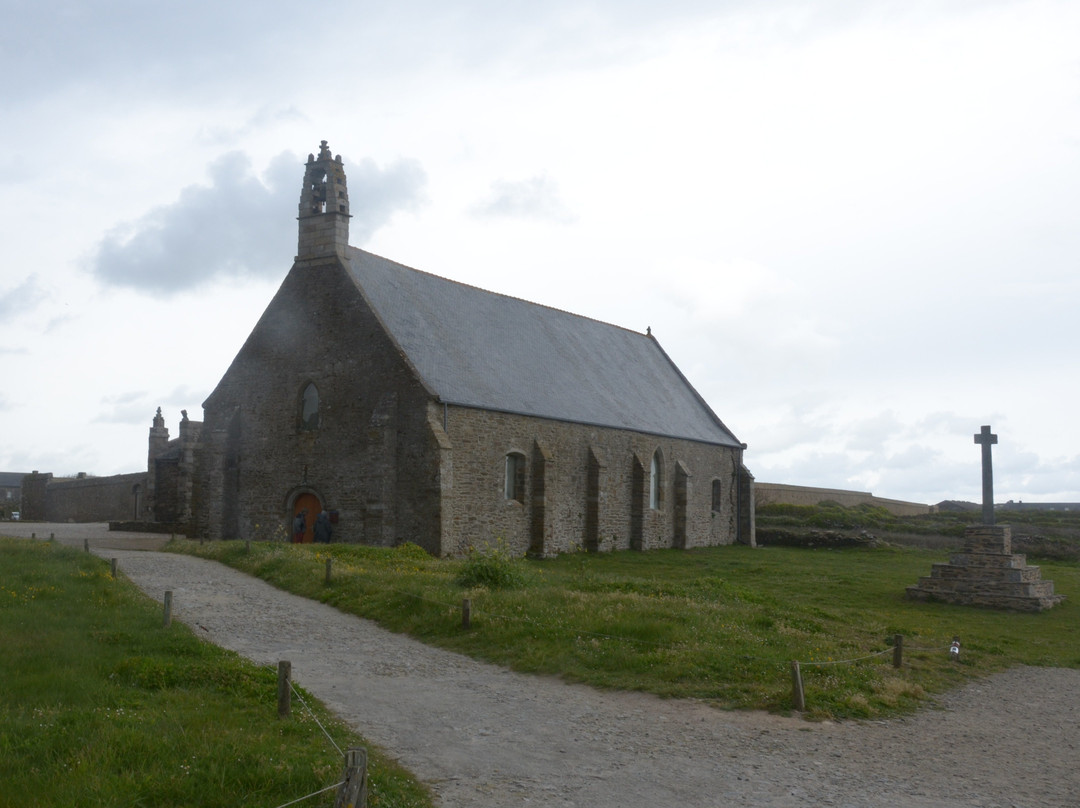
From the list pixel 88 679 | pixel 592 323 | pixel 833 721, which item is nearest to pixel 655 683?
pixel 833 721

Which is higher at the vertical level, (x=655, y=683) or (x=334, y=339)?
(x=334, y=339)

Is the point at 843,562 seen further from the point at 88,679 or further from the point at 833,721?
the point at 88,679

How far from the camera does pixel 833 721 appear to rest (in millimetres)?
11195

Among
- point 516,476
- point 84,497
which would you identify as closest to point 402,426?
point 516,476

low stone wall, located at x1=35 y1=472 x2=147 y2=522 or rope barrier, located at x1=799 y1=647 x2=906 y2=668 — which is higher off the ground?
low stone wall, located at x1=35 y1=472 x2=147 y2=522

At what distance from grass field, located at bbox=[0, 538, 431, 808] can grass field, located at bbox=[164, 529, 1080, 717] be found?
14.8 feet

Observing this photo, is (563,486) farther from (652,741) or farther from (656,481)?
(652,741)

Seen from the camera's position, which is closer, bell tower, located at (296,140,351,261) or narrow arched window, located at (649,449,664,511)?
bell tower, located at (296,140,351,261)

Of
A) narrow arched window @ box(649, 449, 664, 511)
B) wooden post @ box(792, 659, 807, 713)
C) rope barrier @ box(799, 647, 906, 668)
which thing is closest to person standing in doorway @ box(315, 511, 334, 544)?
narrow arched window @ box(649, 449, 664, 511)

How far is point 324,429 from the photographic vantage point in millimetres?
30625

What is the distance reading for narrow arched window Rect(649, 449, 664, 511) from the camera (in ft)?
127

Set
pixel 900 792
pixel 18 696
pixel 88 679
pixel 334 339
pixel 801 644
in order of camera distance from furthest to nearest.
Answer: pixel 334 339 < pixel 801 644 < pixel 88 679 < pixel 18 696 < pixel 900 792

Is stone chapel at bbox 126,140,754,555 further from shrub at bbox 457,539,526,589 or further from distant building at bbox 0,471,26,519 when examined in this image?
distant building at bbox 0,471,26,519

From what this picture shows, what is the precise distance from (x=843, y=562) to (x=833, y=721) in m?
25.1
